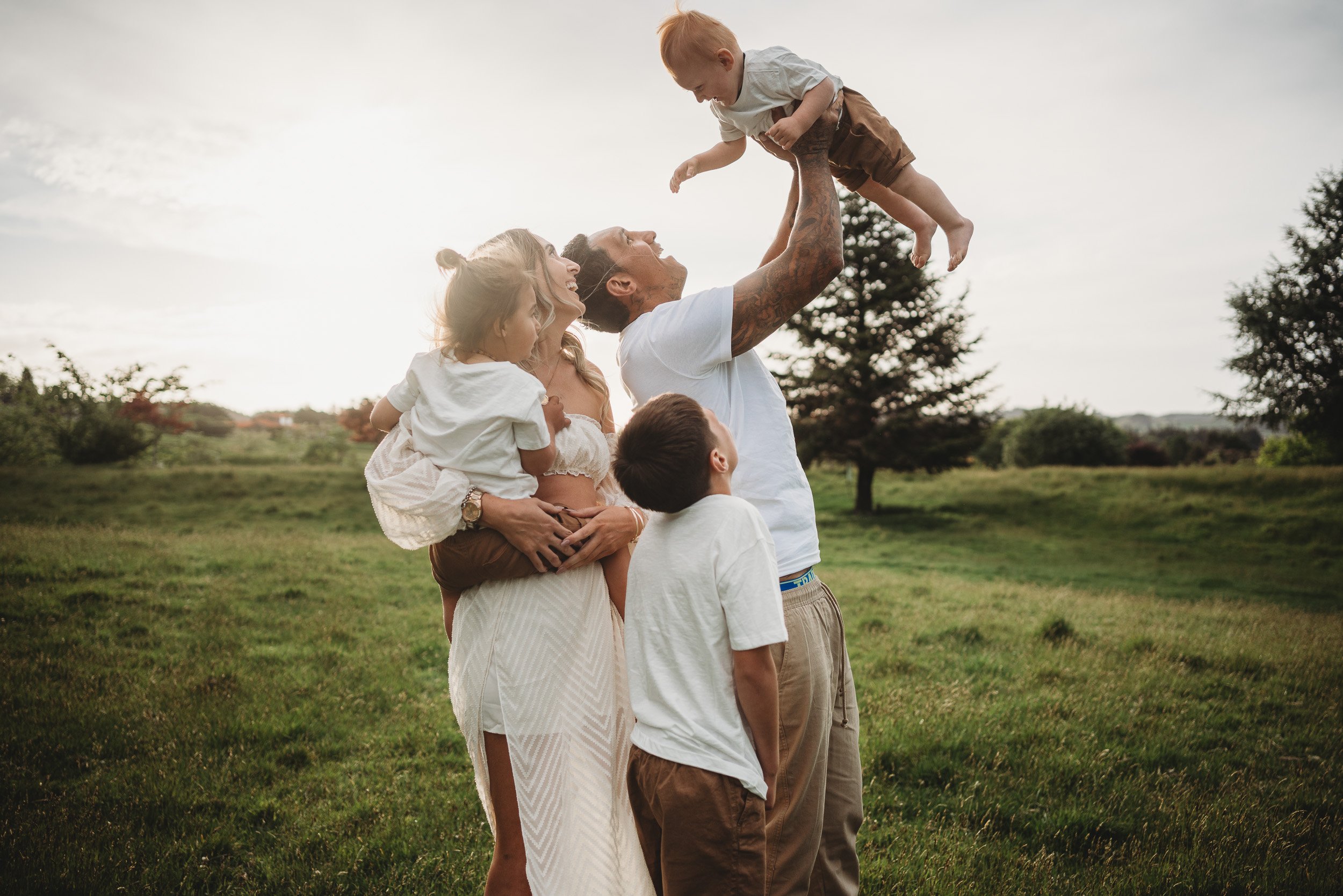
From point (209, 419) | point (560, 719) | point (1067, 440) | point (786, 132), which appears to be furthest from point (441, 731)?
point (1067, 440)

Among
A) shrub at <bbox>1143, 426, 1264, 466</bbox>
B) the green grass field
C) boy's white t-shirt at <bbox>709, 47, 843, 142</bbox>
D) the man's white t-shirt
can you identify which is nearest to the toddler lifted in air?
boy's white t-shirt at <bbox>709, 47, 843, 142</bbox>

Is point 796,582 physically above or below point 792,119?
below

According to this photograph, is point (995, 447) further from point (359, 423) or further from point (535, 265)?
point (535, 265)

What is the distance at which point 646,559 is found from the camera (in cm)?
218

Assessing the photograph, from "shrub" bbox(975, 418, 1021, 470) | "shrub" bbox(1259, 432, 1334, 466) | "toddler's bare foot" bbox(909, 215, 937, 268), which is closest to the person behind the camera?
"toddler's bare foot" bbox(909, 215, 937, 268)

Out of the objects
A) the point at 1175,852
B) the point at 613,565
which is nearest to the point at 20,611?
the point at 613,565

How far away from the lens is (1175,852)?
3.79 m

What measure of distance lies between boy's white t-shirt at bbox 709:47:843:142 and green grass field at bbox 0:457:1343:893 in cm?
355

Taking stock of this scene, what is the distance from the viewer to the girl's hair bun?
2.51 metres

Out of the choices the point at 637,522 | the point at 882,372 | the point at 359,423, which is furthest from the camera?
the point at 359,423

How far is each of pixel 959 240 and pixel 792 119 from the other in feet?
3.16

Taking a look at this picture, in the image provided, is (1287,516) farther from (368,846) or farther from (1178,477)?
(368,846)

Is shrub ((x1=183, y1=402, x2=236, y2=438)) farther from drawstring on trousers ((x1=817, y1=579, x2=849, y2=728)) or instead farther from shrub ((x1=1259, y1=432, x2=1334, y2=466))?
shrub ((x1=1259, y1=432, x2=1334, y2=466))

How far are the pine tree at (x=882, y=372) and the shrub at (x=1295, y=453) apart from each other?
15.1 meters
